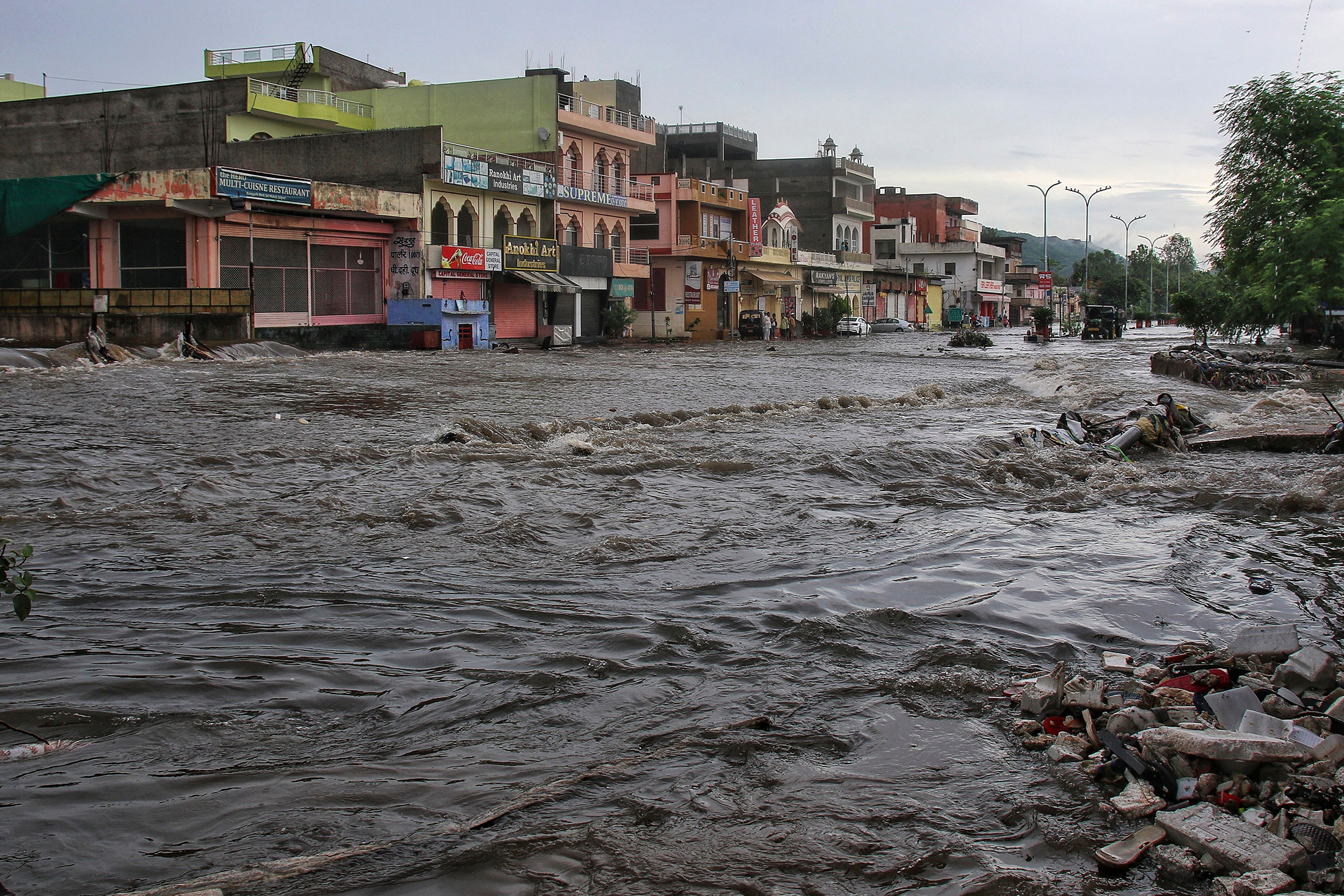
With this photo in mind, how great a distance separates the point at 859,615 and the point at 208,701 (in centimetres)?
326

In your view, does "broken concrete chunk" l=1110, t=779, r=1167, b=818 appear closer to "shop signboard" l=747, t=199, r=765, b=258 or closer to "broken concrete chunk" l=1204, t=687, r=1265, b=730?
"broken concrete chunk" l=1204, t=687, r=1265, b=730

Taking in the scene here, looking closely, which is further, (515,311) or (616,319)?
(616,319)

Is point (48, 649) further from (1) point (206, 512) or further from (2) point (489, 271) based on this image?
(2) point (489, 271)

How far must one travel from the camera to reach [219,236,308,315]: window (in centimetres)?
2783

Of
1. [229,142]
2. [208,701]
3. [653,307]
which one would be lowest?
[208,701]

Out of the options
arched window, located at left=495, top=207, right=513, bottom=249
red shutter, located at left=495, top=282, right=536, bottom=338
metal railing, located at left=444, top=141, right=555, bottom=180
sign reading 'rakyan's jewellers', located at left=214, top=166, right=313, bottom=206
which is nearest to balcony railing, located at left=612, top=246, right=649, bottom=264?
metal railing, located at left=444, top=141, right=555, bottom=180

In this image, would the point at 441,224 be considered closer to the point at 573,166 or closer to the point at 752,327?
the point at 573,166

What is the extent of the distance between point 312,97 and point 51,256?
14519 mm

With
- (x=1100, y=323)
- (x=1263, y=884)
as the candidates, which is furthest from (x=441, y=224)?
(x=1100, y=323)

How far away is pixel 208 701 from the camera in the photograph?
13.8ft

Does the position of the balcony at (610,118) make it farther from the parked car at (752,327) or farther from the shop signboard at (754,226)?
the parked car at (752,327)

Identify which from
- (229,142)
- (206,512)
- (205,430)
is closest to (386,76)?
(229,142)

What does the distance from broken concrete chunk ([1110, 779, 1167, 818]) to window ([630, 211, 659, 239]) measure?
48.7 meters

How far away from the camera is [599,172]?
44406 millimetres
